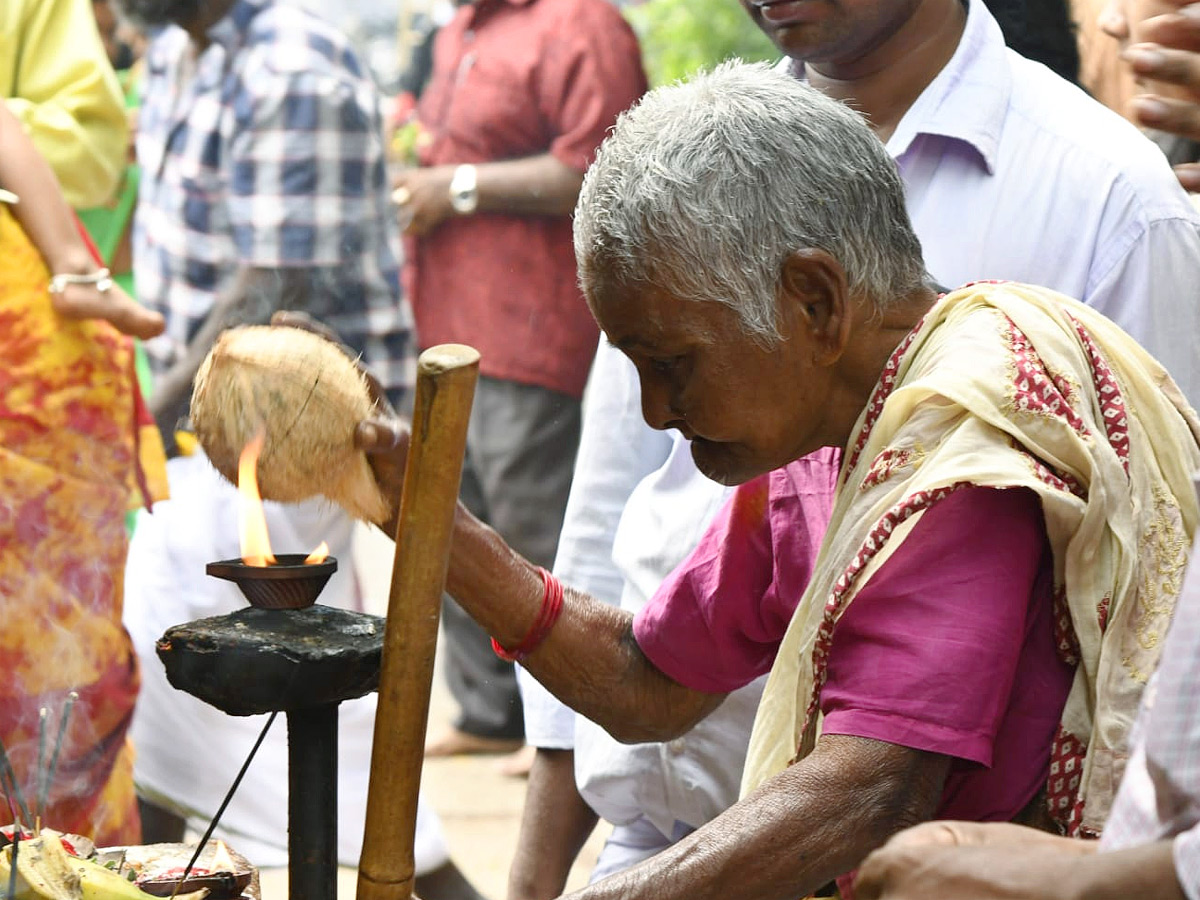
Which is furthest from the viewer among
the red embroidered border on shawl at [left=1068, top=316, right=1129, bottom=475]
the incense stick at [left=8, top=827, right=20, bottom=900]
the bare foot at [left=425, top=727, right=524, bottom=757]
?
the bare foot at [left=425, top=727, right=524, bottom=757]

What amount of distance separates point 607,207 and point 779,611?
69cm

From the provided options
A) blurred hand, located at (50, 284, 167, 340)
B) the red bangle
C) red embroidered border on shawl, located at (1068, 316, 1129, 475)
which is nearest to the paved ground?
blurred hand, located at (50, 284, 167, 340)

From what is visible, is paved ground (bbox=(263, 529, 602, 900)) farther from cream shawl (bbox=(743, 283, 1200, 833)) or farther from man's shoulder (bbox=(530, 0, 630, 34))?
cream shawl (bbox=(743, 283, 1200, 833))

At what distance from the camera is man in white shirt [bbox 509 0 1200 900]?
2.81 meters

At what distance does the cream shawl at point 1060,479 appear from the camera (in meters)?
1.93

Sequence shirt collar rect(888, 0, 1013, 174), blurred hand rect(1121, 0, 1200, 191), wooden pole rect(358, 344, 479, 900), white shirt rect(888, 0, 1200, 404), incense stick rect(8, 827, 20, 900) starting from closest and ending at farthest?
incense stick rect(8, 827, 20, 900), wooden pole rect(358, 344, 479, 900), blurred hand rect(1121, 0, 1200, 191), white shirt rect(888, 0, 1200, 404), shirt collar rect(888, 0, 1013, 174)

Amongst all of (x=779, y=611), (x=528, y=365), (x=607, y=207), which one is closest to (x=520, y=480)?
(x=528, y=365)

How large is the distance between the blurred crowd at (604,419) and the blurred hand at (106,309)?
11mm

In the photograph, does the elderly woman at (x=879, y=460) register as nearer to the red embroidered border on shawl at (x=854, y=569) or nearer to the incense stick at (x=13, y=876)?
the red embroidered border on shawl at (x=854, y=569)

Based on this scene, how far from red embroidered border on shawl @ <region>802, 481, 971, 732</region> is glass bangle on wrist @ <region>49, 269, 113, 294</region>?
2.28 metres

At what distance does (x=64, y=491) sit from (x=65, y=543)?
113 millimetres

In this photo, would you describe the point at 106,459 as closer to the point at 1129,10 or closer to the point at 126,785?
the point at 126,785

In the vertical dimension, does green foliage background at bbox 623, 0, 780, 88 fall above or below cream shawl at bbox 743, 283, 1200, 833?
below

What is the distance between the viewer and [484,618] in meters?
2.56
